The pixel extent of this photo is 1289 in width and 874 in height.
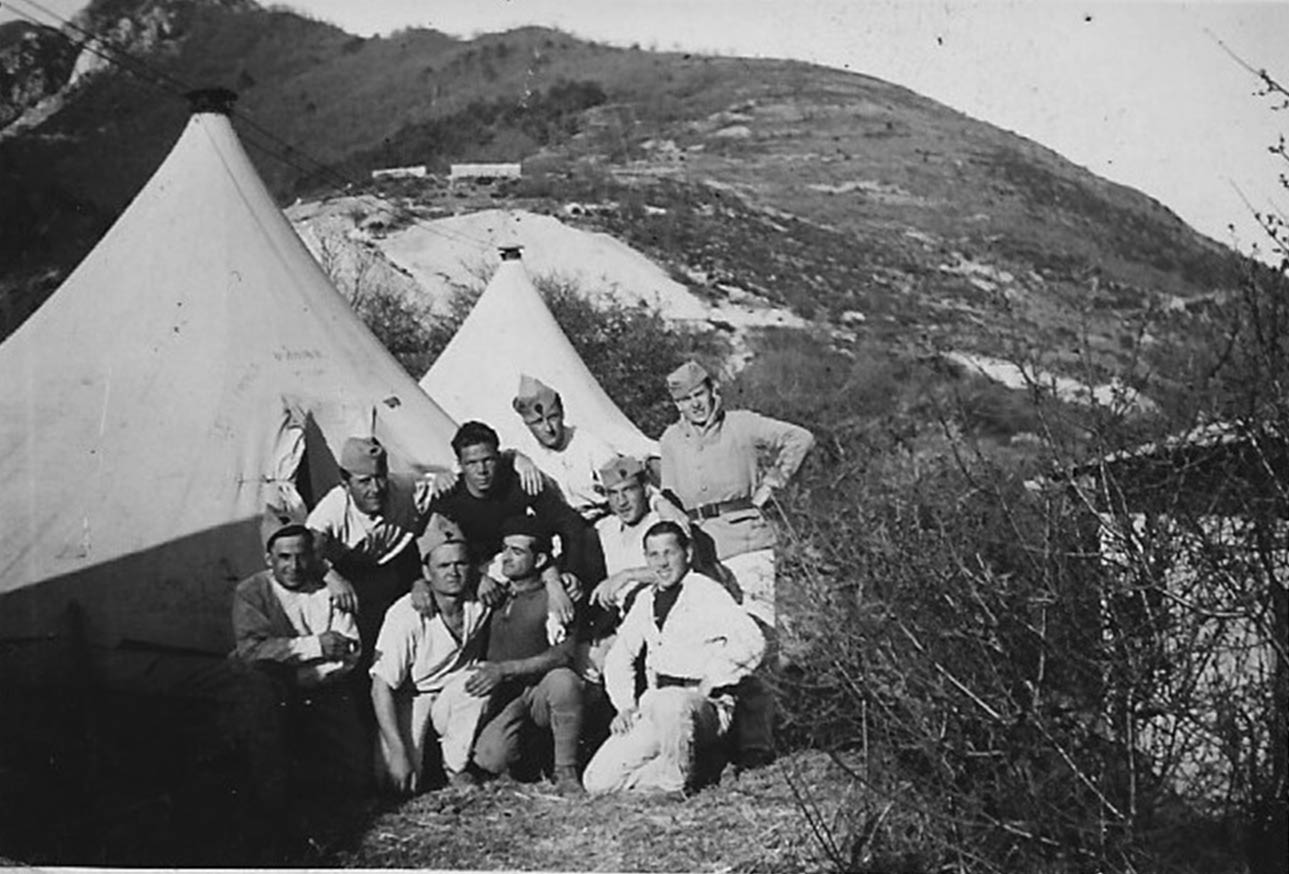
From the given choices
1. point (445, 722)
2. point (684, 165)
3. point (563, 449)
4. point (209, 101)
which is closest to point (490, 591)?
point (445, 722)

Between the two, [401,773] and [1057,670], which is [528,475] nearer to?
[401,773]

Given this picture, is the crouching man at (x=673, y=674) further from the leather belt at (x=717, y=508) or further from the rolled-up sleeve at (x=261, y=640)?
the rolled-up sleeve at (x=261, y=640)

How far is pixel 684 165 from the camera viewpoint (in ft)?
15.6

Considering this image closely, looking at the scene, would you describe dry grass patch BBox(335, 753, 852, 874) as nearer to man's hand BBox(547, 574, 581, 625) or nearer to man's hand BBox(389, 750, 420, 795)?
man's hand BBox(389, 750, 420, 795)

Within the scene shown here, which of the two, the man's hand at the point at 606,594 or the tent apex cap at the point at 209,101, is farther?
the tent apex cap at the point at 209,101

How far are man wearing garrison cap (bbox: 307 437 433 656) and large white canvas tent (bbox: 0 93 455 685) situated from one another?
0.27ft

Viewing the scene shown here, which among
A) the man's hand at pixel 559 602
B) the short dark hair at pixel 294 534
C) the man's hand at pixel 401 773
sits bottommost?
the man's hand at pixel 401 773

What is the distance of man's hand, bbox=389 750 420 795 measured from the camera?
4.16 m

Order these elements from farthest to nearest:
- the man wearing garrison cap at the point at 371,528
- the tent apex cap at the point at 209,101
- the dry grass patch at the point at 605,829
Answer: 1. the tent apex cap at the point at 209,101
2. the man wearing garrison cap at the point at 371,528
3. the dry grass patch at the point at 605,829

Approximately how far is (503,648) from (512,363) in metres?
0.96

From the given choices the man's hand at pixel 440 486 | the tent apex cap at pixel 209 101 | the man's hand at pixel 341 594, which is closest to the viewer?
the man's hand at pixel 341 594

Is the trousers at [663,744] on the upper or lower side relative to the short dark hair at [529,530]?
lower

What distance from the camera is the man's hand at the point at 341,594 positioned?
4.15 metres

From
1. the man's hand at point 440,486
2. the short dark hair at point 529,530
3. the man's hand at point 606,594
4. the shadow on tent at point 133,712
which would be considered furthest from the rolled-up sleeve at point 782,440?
the shadow on tent at point 133,712
